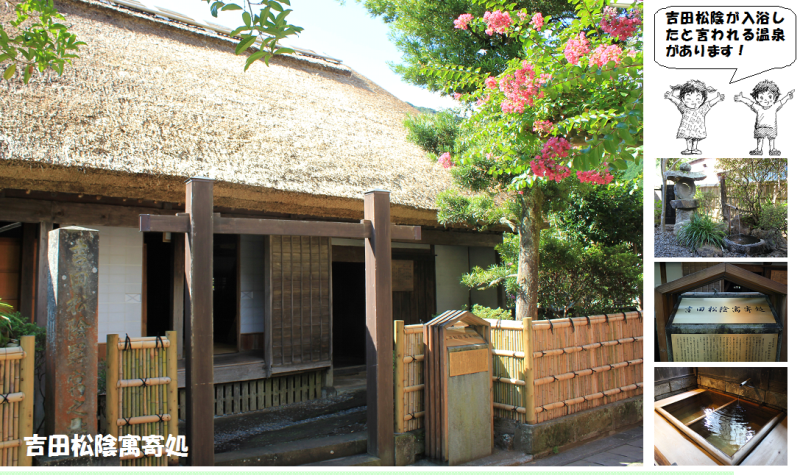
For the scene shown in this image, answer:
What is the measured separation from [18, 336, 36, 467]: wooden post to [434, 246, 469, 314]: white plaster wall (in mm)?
5797

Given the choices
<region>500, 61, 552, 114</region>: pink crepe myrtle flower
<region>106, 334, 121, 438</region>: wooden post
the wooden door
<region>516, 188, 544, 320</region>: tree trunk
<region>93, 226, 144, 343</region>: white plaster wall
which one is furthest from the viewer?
the wooden door

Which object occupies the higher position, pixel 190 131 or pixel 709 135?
pixel 190 131

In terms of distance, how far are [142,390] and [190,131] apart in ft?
9.68

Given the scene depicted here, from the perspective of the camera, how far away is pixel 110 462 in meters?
3.13

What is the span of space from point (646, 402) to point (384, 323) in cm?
206

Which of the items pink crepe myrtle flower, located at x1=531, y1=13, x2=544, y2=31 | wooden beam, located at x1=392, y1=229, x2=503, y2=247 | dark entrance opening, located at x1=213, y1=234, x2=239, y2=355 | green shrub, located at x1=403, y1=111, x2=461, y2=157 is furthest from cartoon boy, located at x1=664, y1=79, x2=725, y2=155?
dark entrance opening, located at x1=213, y1=234, x2=239, y2=355

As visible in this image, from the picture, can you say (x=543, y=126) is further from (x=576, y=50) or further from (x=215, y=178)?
(x=215, y=178)

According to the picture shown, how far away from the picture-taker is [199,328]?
11.2 feet

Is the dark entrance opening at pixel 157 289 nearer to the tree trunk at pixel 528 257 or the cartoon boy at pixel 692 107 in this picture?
the tree trunk at pixel 528 257

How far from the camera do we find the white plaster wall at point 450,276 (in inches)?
325

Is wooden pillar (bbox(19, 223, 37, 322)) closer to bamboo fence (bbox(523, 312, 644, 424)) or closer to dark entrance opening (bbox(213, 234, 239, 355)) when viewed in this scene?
dark entrance opening (bbox(213, 234, 239, 355))

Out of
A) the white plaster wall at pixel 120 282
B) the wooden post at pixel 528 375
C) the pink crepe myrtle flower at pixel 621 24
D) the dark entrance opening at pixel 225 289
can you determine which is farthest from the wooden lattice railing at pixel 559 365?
the dark entrance opening at pixel 225 289

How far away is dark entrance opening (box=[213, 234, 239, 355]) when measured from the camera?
25.4 feet

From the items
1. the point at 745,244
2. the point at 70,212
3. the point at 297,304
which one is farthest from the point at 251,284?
the point at 745,244
